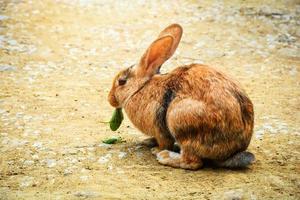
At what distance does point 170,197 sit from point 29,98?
3.37 m

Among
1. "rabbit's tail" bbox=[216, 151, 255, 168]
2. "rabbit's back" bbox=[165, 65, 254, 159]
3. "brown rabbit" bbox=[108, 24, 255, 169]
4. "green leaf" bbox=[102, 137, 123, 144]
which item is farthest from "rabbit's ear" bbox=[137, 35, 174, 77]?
"rabbit's tail" bbox=[216, 151, 255, 168]

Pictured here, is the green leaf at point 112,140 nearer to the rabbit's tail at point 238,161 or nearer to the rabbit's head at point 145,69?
the rabbit's head at point 145,69

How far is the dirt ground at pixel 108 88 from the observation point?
182 inches

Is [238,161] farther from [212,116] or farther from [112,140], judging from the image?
[112,140]

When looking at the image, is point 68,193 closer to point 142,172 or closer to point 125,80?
point 142,172

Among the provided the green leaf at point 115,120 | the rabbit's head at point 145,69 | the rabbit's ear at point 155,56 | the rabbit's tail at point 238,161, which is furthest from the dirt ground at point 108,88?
the rabbit's ear at point 155,56

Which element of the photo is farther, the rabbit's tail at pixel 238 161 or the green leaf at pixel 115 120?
the green leaf at pixel 115 120

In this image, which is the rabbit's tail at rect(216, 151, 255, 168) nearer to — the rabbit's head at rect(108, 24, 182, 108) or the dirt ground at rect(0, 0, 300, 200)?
the dirt ground at rect(0, 0, 300, 200)

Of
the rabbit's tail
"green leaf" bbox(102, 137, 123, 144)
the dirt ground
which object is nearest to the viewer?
the dirt ground

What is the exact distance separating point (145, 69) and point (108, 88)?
7.90 ft

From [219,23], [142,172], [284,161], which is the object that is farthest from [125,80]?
[219,23]

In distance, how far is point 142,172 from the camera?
4.86m

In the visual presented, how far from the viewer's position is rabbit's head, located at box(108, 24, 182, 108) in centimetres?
520

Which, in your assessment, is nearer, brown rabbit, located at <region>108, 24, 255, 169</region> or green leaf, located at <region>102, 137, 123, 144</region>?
brown rabbit, located at <region>108, 24, 255, 169</region>
